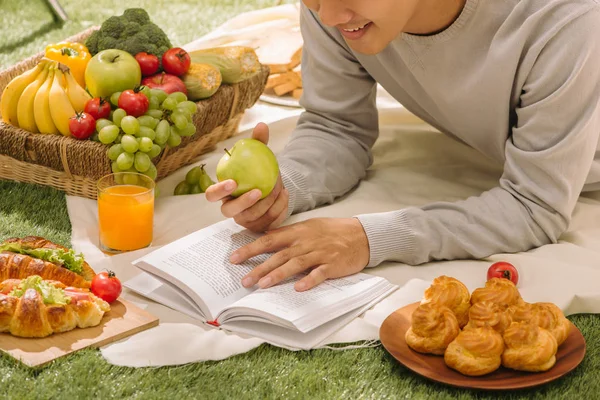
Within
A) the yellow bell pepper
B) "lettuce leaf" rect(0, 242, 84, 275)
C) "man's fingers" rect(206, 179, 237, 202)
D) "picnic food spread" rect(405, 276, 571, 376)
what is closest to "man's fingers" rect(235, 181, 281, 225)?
"man's fingers" rect(206, 179, 237, 202)

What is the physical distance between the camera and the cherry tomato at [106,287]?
1796 mm

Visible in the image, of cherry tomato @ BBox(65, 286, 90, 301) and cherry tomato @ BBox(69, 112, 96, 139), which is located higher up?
cherry tomato @ BBox(69, 112, 96, 139)

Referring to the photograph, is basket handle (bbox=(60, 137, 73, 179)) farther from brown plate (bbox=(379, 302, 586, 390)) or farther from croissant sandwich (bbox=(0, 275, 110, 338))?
brown plate (bbox=(379, 302, 586, 390))

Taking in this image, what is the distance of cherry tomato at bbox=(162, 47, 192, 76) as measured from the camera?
102 inches

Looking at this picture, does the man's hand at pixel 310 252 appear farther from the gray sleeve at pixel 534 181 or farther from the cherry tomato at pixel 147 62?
the cherry tomato at pixel 147 62

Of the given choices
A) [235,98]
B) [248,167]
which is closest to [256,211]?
[248,167]

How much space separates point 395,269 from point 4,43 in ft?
7.19

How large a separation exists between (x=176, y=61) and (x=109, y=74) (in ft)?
0.74

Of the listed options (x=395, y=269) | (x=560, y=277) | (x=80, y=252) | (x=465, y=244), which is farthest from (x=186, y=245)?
(x=560, y=277)

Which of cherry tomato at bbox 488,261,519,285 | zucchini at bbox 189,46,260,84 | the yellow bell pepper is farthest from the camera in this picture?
zucchini at bbox 189,46,260,84

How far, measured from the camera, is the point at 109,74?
2426 millimetres

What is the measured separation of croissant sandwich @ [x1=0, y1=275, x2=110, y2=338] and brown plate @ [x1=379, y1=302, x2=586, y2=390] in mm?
537

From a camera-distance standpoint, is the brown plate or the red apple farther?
the red apple

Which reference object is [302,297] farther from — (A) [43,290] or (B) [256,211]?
(A) [43,290]
